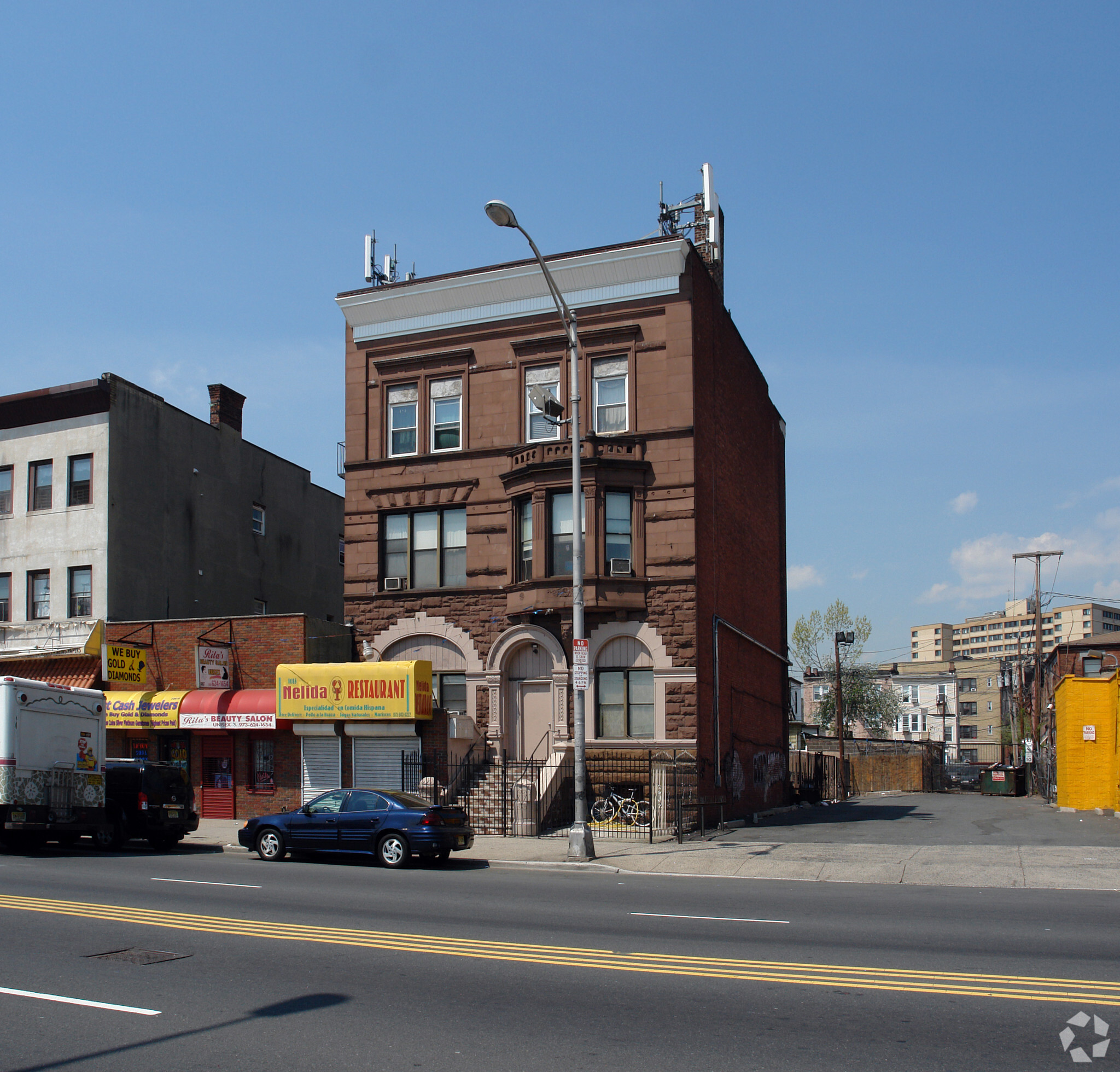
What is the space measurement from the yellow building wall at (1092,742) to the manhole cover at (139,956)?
25.0 meters

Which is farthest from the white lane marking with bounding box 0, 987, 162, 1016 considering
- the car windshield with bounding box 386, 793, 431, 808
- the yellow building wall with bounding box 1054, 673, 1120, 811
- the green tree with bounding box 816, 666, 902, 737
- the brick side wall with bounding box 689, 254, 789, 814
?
the green tree with bounding box 816, 666, 902, 737

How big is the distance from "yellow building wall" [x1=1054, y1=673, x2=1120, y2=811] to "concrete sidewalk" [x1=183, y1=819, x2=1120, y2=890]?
30.3ft

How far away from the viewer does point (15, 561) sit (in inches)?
1318

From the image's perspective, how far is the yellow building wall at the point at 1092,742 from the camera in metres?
28.7

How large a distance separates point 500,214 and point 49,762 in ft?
43.8

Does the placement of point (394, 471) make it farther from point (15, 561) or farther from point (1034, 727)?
point (1034, 727)

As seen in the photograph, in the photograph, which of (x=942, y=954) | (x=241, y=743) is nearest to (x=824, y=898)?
(x=942, y=954)

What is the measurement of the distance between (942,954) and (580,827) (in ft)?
34.3

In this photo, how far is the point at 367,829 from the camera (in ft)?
64.5

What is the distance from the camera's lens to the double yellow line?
8.68 meters

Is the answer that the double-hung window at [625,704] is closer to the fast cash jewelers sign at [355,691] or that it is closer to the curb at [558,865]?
the fast cash jewelers sign at [355,691]

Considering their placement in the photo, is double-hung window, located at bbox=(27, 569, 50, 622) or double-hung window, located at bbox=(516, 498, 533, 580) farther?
double-hung window, located at bbox=(27, 569, 50, 622)

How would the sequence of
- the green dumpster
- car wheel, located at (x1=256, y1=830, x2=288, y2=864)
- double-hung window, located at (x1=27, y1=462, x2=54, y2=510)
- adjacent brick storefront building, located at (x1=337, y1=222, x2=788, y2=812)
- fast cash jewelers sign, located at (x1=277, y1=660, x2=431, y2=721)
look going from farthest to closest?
the green dumpster < double-hung window, located at (x1=27, y1=462, x2=54, y2=510) < adjacent brick storefront building, located at (x1=337, y1=222, x2=788, y2=812) < fast cash jewelers sign, located at (x1=277, y1=660, x2=431, y2=721) < car wheel, located at (x1=256, y1=830, x2=288, y2=864)

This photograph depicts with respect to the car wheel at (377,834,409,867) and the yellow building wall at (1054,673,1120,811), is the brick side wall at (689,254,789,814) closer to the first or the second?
the yellow building wall at (1054,673,1120,811)
